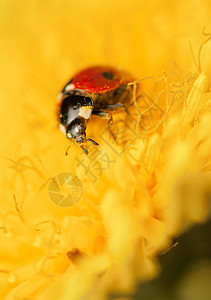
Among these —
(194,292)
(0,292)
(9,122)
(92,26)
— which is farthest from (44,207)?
(92,26)

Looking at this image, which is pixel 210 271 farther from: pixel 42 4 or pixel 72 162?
pixel 42 4

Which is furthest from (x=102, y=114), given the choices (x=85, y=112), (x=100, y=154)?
(x=100, y=154)

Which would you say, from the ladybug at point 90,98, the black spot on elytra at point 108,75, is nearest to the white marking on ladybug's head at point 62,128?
the ladybug at point 90,98

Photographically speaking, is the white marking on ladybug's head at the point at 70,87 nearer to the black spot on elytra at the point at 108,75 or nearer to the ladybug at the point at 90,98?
the ladybug at the point at 90,98

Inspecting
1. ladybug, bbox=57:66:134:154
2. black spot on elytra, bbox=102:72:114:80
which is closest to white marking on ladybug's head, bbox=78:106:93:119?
ladybug, bbox=57:66:134:154

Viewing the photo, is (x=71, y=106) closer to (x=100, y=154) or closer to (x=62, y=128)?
(x=62, y=128)

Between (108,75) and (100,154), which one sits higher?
(108,75)
